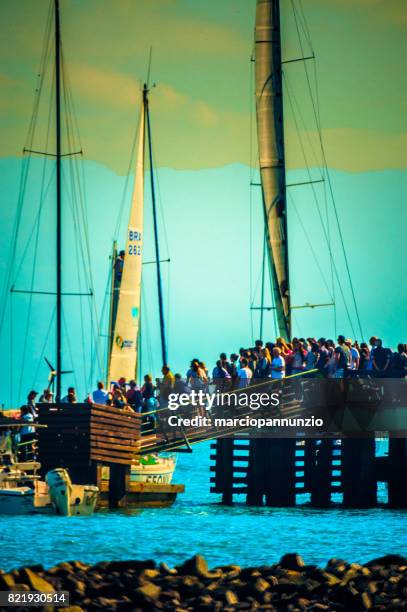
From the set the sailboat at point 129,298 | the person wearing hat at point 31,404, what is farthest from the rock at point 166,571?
the sailboat at point 129,298

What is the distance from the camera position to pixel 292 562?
85.3 feet

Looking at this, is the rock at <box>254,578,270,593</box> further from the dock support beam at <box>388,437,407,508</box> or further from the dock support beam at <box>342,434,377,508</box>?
the dock support beam at <box>342,434,377,508</box>

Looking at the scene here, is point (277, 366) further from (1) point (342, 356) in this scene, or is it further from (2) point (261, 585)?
(2) point (261, 585)

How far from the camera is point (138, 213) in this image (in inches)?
2135

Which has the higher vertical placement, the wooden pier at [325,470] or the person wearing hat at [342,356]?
the person wearing hat at [342,356]

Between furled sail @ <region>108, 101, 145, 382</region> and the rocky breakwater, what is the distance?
1082 inches

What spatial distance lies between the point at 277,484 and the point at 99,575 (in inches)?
668

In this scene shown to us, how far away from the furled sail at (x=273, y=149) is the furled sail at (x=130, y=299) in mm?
7738

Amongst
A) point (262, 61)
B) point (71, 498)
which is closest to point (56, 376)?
point (71, 498)

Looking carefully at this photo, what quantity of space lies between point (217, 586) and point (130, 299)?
99.4 feet

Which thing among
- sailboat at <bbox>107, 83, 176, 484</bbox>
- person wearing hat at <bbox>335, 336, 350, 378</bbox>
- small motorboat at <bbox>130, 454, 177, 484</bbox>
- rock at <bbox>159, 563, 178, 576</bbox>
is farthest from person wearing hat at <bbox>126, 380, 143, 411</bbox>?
rock at <bbox>159, 563, 178, 576</bbox>

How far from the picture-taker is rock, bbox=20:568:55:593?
2247 centimetres

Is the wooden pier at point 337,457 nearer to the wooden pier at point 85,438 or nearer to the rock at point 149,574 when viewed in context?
the wooden pier at point 85,438

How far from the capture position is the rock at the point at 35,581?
22.5 m
